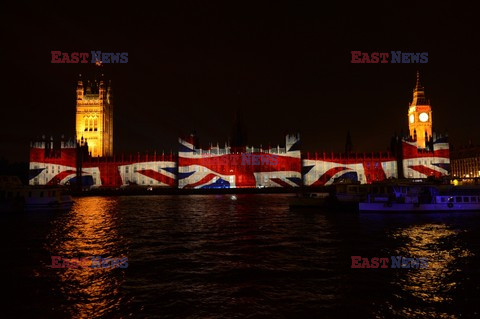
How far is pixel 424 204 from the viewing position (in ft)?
147

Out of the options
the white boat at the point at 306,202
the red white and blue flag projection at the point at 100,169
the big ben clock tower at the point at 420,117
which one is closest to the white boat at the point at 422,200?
the white boat at the point at 306,202

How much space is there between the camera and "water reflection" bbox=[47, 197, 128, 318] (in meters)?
13.9

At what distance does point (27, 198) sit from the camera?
51219 mm

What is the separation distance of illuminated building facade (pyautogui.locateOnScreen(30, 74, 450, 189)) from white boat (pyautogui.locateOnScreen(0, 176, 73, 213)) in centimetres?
5891

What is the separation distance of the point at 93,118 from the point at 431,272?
5667 inches

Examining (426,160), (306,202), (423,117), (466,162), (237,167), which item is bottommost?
(306,202)

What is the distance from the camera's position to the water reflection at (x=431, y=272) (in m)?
14.0

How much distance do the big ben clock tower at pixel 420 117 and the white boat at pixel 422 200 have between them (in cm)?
8875

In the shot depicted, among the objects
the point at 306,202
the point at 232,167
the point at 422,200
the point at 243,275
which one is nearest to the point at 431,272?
the point at 243,275

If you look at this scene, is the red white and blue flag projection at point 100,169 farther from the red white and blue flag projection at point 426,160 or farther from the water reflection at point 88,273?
the water reflection at point 88,273

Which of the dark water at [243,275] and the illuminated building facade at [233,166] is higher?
the illuminated building facade at [233,166]

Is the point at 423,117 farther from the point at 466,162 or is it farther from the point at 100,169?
the point at 100,169

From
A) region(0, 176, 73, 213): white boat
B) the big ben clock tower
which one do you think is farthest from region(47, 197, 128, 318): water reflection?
the big ben clock tower

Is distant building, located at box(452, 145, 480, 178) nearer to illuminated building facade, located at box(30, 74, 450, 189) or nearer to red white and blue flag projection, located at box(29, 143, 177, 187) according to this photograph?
illuminated building facade, located at box(30, 74, 450, 189)
